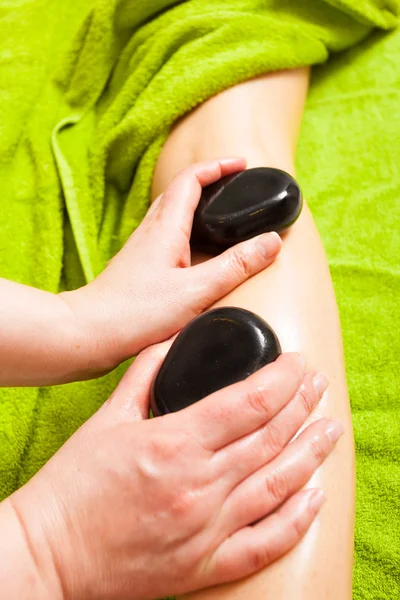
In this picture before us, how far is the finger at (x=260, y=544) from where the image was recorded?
518mm

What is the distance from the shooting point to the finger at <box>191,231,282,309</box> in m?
0.66

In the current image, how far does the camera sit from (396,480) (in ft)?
2.25

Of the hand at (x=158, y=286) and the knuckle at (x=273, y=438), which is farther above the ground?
the hand at (x=158, y=286)

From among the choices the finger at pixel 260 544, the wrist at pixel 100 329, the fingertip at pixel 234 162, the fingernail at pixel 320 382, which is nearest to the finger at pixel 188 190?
the fingertip at pixel 234 162

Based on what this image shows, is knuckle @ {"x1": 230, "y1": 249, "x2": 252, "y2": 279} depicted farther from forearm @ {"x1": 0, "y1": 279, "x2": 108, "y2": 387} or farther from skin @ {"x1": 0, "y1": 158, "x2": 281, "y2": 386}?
forearm @ {"x1": 0, "y1": 279, "x2": 108, "y2": 387}

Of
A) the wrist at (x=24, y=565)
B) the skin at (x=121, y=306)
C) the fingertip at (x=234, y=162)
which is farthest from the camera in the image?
the fingertip at (x=234, y=162)

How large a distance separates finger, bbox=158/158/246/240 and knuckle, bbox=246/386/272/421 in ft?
0.79

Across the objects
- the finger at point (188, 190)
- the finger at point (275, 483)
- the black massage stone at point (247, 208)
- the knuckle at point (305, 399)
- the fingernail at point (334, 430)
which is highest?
the finger at point (188, 190)

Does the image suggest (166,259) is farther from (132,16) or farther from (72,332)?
(132,16)

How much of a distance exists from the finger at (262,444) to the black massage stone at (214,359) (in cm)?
5

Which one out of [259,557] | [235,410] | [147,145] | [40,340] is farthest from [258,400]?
[147,145]

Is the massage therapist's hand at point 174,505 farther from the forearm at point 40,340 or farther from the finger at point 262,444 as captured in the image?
the forearm at point 40,340

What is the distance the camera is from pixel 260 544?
518 mm

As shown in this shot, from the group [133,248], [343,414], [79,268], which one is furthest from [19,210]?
[343,414]
